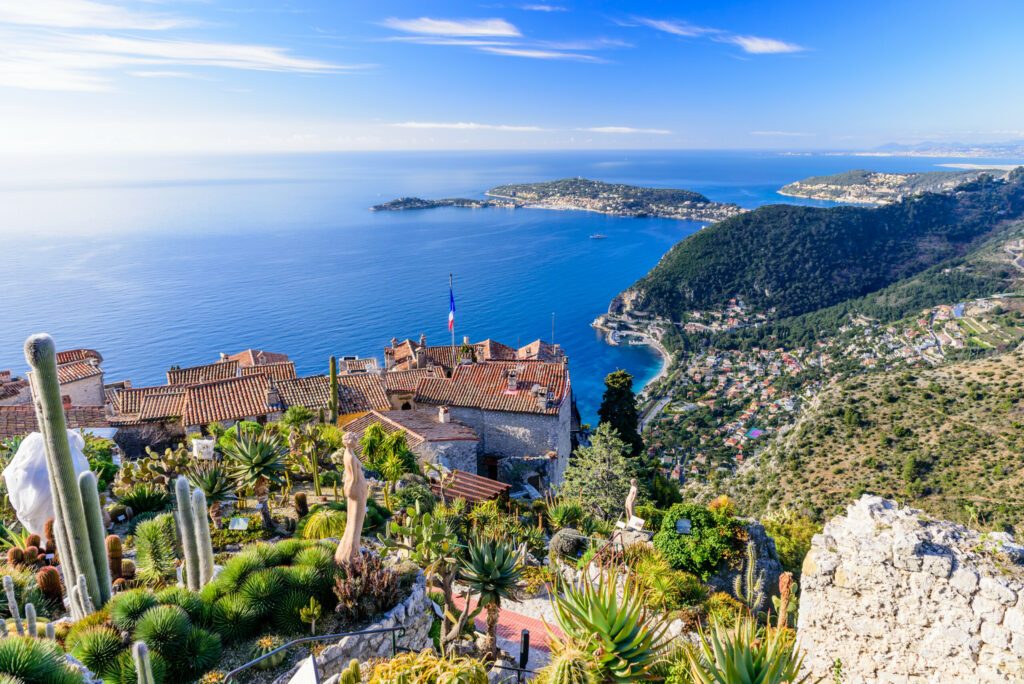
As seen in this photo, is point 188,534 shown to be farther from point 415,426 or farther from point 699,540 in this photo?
point 415,426

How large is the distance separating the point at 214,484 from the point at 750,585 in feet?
31.6

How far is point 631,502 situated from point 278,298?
70041 mm

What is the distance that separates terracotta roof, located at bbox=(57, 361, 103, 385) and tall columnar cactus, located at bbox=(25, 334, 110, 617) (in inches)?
744

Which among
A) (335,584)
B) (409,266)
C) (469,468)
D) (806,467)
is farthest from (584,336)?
(335,584)

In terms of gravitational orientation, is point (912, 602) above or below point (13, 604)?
below

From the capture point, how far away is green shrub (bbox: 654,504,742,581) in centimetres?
1183

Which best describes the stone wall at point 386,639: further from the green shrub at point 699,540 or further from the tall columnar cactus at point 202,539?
the green shrub at point 699,540

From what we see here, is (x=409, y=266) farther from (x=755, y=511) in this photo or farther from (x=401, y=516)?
(x=401, y=516)

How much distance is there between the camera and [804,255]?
88750 millimetres

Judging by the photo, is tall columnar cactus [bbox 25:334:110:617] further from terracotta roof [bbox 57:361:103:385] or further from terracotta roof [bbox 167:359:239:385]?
terracotta roof [bbox 57:361:103:385]

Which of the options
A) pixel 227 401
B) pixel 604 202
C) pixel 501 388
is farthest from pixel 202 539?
pixel 604 202

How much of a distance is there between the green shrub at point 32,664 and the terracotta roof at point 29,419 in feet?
47.8

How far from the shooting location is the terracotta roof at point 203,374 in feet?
80.1

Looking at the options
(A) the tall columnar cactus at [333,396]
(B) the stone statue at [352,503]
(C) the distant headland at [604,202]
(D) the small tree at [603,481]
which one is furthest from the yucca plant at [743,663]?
(C) the distant headland at [604,202]
